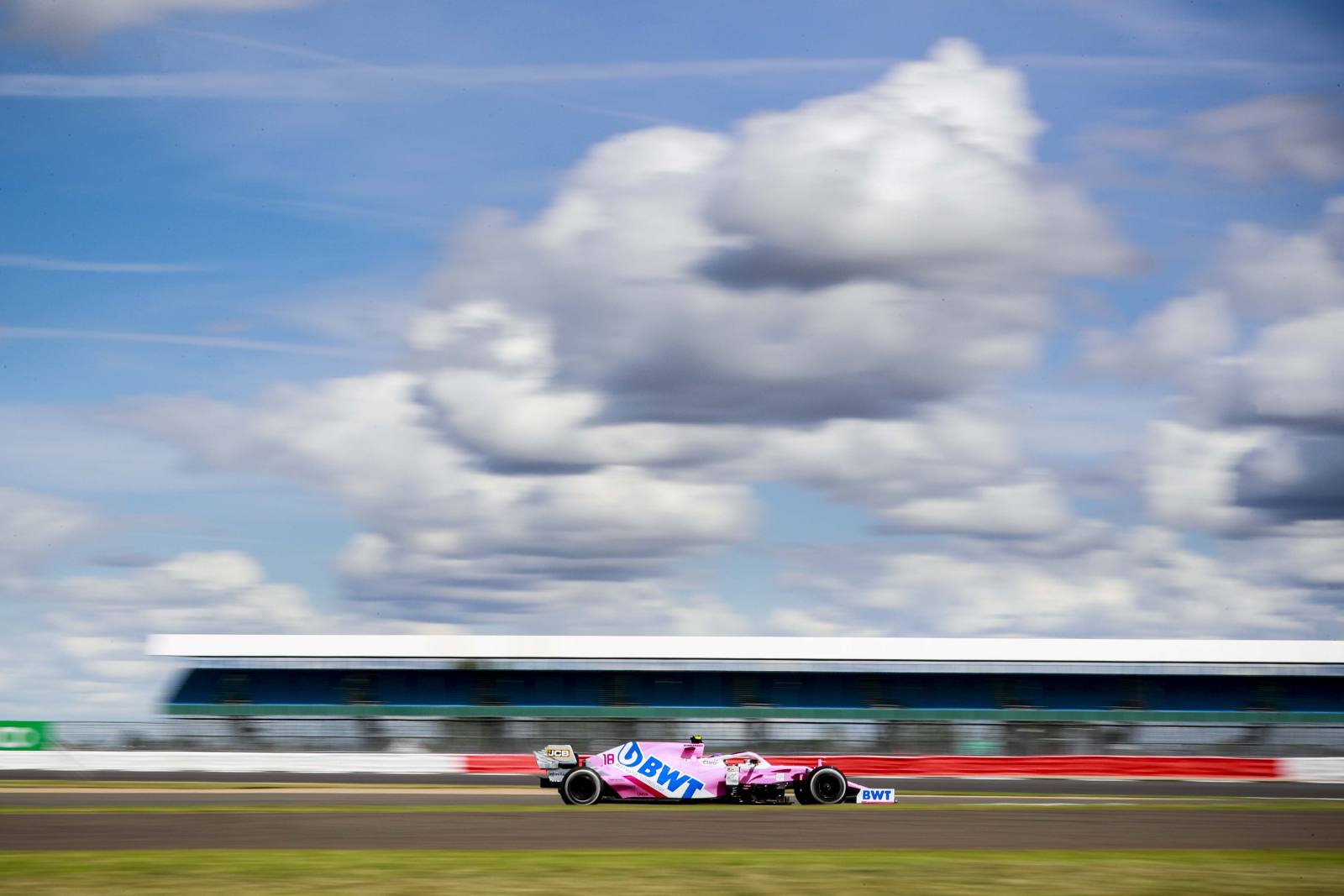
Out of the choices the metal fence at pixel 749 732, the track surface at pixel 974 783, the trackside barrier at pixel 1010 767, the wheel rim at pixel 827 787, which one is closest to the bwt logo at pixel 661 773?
the wheel rim at pixel 827 787

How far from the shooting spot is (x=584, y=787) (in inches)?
958

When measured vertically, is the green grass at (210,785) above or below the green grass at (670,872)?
above

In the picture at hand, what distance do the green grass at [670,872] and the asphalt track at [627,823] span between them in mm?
1050

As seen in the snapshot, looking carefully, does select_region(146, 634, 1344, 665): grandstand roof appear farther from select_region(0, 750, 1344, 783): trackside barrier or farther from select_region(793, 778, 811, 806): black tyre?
select_region(793, 778, 811, 806): black tyre

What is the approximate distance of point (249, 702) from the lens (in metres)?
54.6

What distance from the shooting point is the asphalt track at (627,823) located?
1759cm

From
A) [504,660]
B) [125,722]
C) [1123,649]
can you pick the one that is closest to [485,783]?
[125,722]

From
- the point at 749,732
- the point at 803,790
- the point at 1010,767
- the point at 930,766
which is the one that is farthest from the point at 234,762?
the point at 1010,767

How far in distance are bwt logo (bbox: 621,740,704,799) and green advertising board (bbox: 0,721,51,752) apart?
21.4 m

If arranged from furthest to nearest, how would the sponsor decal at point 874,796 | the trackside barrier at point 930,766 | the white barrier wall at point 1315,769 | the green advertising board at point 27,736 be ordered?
the green advertising board at point 27,736
the trackside barrier at point 930,766
the white barrier wall at point 1315,769
the sponsor decal at point 874,796

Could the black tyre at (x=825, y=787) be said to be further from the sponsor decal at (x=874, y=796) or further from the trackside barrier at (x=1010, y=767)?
the trackside barrier at (x=1010, y=767)

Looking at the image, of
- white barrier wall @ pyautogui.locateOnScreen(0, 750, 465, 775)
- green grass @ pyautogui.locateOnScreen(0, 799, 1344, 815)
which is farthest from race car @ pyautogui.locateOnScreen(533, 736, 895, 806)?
white barrier wall @ pyautogui.locateOnScreen(0, 750, 465, 775)

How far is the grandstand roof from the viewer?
5544 cm

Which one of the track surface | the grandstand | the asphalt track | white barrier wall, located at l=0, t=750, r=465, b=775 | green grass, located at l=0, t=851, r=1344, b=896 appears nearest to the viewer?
green grass, located at l=0, t=851, r=1344, b=896
